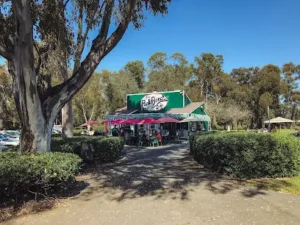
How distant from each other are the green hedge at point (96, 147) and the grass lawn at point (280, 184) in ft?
18.9

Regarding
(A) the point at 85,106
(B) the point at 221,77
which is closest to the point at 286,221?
(A) the point at 85,106

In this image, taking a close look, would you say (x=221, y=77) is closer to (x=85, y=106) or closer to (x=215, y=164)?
(x=85, y=106)

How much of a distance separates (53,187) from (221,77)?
5363 cm

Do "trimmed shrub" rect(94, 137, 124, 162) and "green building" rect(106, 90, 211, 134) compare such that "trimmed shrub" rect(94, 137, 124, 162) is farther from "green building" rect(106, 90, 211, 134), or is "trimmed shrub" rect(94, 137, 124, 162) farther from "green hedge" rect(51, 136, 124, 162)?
"green building" rect(106, 90, 211, 134)

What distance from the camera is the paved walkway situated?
5.11 meters

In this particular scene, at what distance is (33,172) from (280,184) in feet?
19.3

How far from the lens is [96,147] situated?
37.1ft

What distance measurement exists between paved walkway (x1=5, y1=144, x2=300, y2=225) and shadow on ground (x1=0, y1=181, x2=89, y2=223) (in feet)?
0.69

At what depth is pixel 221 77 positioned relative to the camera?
57.1 m

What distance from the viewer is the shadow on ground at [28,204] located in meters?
5.47

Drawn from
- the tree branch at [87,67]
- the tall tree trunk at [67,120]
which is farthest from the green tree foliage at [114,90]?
the tree branch at [87,67]

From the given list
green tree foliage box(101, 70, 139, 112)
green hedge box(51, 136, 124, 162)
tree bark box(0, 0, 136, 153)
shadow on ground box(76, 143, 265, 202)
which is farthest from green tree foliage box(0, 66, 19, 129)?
tree bark box(0, 0, 136, 153)

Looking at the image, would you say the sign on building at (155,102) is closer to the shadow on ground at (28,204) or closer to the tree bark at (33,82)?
the tree bark at (33,82)

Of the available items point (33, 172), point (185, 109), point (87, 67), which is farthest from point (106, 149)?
point (185, 109)
